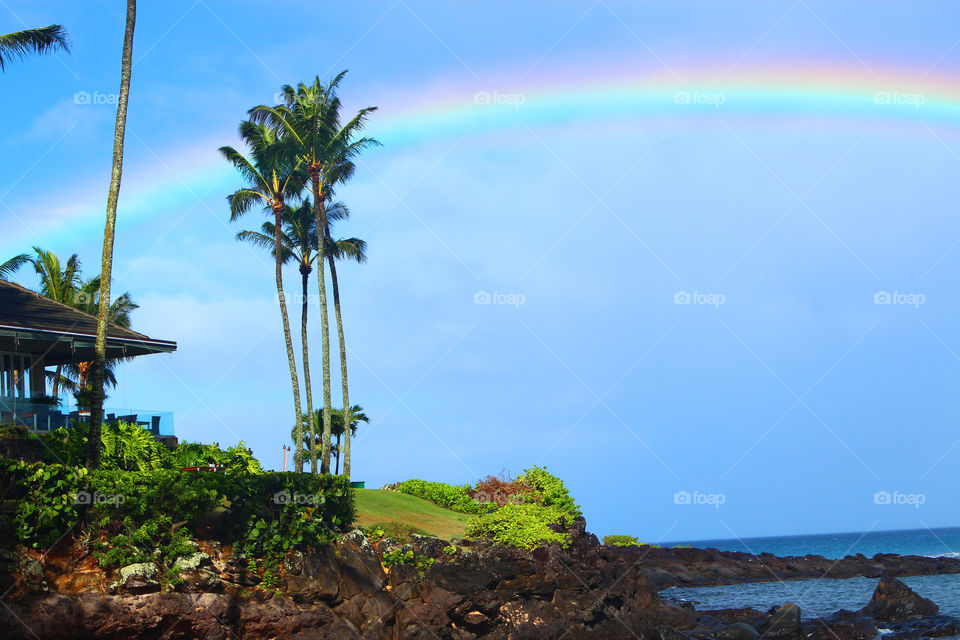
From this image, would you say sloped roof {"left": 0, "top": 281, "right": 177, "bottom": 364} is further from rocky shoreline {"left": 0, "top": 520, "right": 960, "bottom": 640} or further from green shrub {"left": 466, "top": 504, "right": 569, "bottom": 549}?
green shrub {"left": 466, "top": 504, "right": 569, "bottom": 549}

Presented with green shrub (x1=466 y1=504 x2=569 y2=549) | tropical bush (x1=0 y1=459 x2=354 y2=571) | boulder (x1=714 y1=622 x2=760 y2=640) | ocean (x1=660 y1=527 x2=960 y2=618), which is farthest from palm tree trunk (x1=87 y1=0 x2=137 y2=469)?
ocean (x1=660 y1=527 x2=960 y2=618)

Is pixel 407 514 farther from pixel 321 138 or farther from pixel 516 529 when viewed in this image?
pixel 321 138

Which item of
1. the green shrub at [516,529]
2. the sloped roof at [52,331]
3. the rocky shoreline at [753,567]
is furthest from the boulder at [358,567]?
the rocky shoreline at [753,567]

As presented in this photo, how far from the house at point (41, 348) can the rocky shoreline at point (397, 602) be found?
27.5 ft

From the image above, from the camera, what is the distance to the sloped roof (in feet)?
88.1

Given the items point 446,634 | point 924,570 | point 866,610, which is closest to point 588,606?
point 446,634

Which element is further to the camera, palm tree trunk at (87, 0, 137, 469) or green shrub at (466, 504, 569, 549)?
green shrub at (466, 504, 569, 549)

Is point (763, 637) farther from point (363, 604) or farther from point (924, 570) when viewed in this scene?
point (924, 570)

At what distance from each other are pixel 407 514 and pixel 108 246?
15.5 m

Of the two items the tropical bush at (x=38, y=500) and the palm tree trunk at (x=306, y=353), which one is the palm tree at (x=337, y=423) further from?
the tropical bush at (x=38, y=500)

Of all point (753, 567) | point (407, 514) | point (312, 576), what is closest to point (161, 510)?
point (312, 576)

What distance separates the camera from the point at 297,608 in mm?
21172

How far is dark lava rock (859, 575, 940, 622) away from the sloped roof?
33.1m

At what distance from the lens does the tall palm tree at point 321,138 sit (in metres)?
38.1
